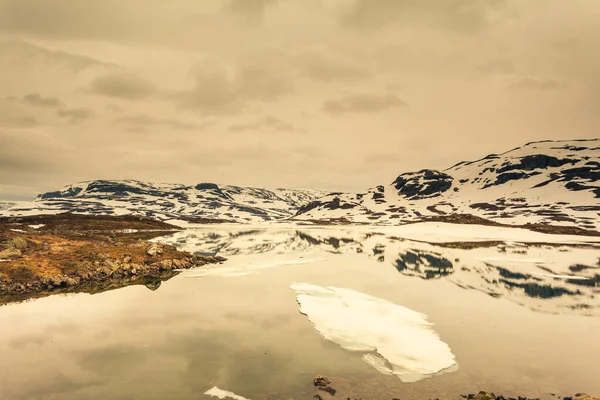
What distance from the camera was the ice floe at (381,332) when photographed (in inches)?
752

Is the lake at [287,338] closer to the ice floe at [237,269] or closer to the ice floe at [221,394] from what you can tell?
the ice floe at [221,394]

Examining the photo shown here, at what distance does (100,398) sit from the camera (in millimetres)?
15352

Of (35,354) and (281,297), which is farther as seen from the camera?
(281,297)

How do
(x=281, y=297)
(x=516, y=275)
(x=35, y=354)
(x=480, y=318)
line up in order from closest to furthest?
(x=35, y=354) → (x=480, y=318) → (x=281, y=297) → (x=516, y=275)

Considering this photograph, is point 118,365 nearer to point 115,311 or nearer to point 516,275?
point 115,311

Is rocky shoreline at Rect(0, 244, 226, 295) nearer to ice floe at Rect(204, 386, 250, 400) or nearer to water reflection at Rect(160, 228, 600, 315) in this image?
ice floe at Rect(204, 386, 250, 400)

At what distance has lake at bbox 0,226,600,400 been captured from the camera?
54.0ft

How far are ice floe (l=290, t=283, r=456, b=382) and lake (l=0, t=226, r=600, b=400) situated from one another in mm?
199

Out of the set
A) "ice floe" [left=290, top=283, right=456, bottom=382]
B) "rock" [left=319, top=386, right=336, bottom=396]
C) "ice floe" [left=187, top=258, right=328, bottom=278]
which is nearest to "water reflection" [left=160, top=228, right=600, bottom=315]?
"ice floe" [left=290, top=283, right=456, bottom=382]

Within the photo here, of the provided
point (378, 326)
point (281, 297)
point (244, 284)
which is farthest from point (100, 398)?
point (244, 284)

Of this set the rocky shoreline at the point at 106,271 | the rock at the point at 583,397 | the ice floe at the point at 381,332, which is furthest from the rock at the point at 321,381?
the rocky shoreline at the point at 106,271

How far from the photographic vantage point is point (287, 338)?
75.2 ft

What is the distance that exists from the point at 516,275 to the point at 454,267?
883 centimetres

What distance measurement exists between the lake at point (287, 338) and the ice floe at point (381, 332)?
0.65 ft
